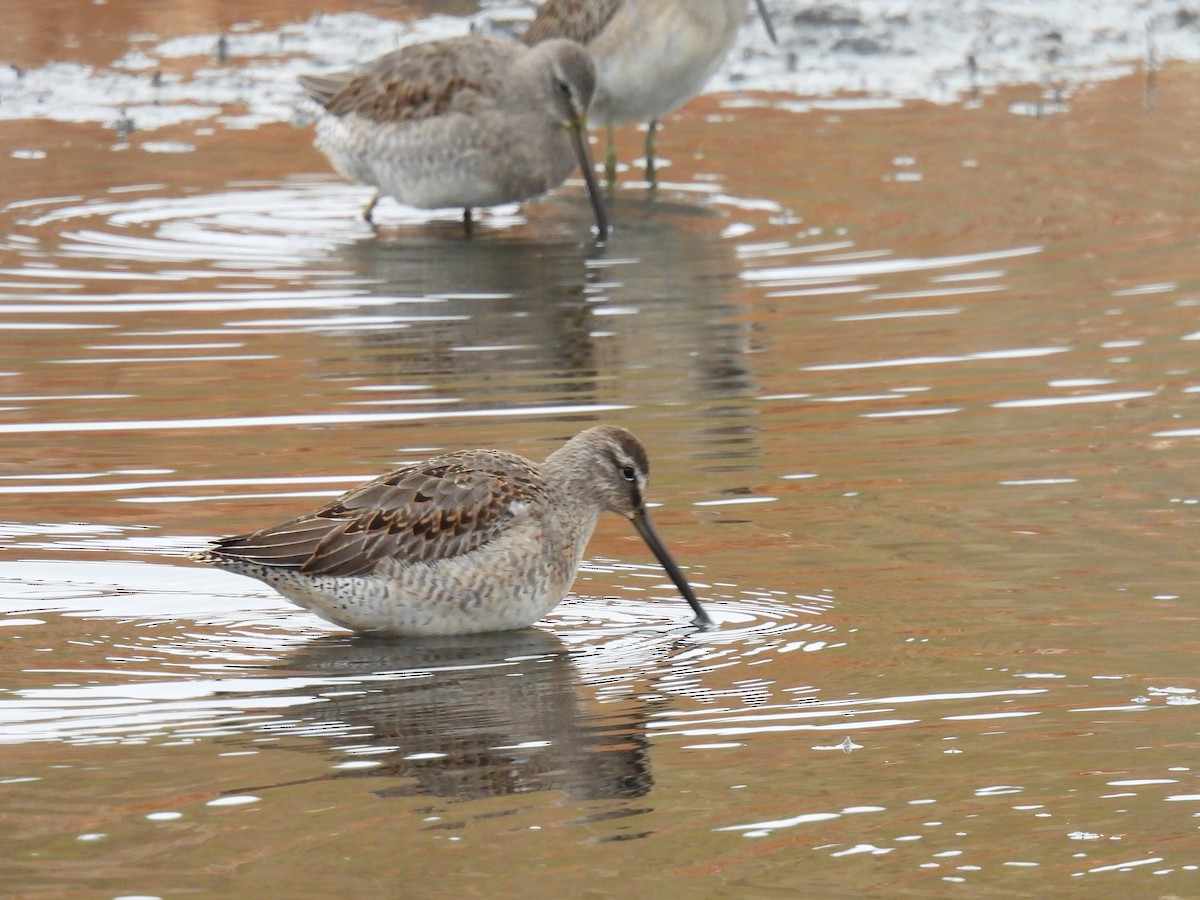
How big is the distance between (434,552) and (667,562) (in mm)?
606

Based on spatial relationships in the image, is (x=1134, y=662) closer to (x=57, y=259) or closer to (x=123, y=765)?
(x=123, y=765)

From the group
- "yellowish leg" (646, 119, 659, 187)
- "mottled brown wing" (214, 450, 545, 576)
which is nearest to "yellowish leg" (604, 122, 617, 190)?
"yellowish leg" (646, 119, 659, 187)

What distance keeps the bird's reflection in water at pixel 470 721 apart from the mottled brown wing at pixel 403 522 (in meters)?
0.23

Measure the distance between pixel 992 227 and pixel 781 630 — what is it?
17.1 ft

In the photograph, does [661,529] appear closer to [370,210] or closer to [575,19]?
[370,210]

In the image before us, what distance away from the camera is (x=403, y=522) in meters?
6.09

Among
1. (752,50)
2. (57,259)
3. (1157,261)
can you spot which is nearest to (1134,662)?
(1157,261)

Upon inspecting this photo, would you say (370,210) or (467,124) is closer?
(467,124)

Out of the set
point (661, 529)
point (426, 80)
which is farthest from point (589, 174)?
point (661, 529)

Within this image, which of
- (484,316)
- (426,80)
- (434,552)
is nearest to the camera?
(434,552)

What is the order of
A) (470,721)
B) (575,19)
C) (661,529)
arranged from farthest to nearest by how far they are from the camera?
(575,19) → (661,529) → (470,721)

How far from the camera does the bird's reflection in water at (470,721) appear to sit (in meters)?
4.88

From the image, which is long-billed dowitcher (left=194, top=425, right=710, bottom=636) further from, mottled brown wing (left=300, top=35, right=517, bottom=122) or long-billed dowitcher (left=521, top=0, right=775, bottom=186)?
long-billed dowitcher (left=521, top=0, right=775, bottom=186)

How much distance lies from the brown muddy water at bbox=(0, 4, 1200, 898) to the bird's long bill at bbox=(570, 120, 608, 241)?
0.17 meters
